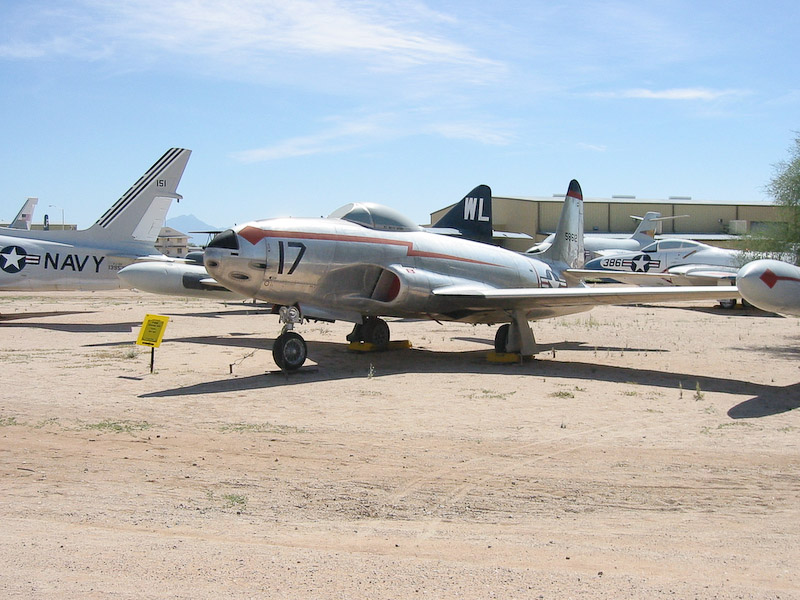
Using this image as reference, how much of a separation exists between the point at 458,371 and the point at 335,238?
334 centimetres

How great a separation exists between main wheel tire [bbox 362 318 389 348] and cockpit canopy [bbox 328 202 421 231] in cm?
225

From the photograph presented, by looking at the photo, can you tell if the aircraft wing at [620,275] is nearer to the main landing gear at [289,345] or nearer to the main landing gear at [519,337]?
the main landing gear at [519,337]

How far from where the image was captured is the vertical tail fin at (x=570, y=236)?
20.1 m

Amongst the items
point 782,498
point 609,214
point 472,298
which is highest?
point 609,214

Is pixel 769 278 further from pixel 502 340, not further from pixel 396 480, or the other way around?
pixel 396 480

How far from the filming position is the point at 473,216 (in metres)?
19.6

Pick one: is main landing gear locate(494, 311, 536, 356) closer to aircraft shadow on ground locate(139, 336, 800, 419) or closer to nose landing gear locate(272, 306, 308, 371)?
aircraft shadow on ground locate(139, 336, 800, 419)

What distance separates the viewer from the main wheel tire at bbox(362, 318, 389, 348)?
16.5 metres

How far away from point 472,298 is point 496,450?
24.6ft

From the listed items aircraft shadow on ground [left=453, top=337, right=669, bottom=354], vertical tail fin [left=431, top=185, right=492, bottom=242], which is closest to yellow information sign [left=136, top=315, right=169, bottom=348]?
aircraft shadow on ground [left=453, top=337, right=669, bottom=354]

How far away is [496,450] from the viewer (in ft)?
26.2

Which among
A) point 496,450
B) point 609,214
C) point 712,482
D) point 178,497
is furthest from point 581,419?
point 609,214

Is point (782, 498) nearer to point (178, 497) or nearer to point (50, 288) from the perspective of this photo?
point (178, 497)

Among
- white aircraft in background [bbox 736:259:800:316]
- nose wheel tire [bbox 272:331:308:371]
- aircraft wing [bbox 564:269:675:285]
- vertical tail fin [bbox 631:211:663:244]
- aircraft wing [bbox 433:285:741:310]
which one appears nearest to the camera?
white aircraft in background [bbox 736:259:800:316]
